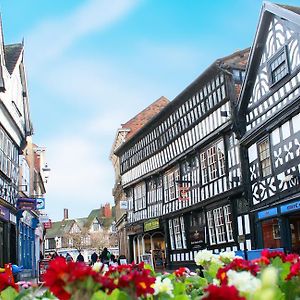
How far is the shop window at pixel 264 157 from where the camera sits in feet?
56.7

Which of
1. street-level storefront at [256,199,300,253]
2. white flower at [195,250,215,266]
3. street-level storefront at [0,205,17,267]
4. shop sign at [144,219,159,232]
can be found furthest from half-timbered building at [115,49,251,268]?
white flower at [195,250,215,266]

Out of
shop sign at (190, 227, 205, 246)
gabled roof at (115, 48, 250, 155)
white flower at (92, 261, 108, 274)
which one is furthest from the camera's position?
shop sign at (190, 227, 205, 246)

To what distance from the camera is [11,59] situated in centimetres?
2225

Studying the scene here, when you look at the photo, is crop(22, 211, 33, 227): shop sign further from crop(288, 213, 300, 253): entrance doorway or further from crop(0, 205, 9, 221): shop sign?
crop(288, 213, 300, 253): entrance doorway

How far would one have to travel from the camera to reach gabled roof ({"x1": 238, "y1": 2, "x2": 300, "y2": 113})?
16.1 m

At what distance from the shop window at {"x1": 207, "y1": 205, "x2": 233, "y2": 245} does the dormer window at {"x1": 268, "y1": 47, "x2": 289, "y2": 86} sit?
644cm

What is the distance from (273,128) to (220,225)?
665 cm

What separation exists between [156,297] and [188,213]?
2264 centimetres

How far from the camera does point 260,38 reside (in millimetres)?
17781

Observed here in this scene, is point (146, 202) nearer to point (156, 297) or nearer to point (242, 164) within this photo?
point (242, 164)

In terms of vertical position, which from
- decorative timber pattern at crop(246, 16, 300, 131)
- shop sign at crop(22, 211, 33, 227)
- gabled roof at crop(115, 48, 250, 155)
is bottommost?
shop sign at crop(22, 211, 33, 227)

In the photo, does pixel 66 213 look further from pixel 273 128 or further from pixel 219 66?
pixel 273 128

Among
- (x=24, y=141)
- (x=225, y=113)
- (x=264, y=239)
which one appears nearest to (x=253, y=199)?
(x=264, y=239)

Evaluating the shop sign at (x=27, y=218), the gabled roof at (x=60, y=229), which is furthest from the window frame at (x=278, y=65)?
the gabled roof at (x=60, y=229)
